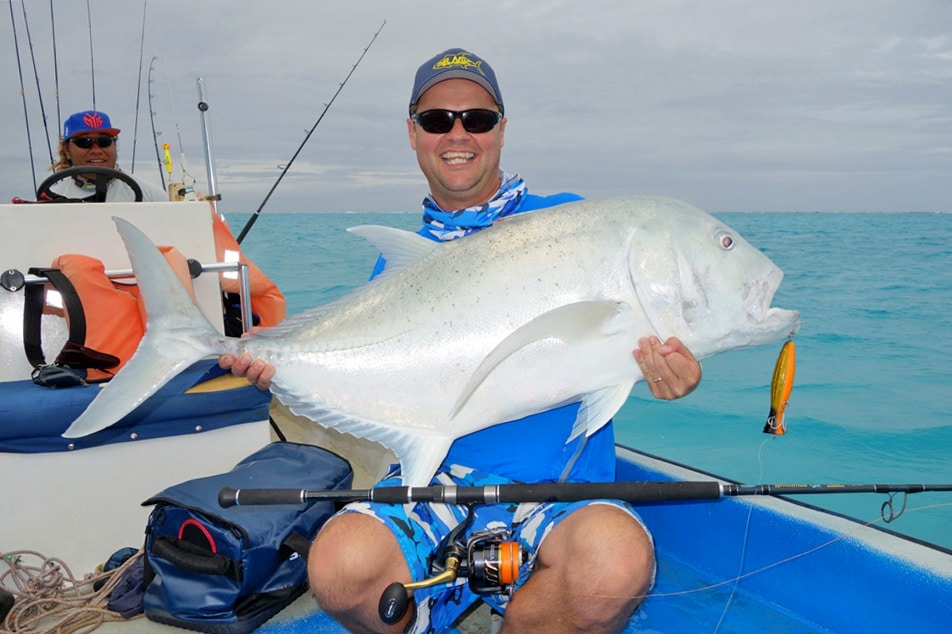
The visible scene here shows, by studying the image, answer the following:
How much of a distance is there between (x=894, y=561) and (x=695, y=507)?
665 mm

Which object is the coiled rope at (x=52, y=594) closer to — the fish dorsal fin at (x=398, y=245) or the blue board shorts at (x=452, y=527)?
the blue board shorts at (x=452, y=527)

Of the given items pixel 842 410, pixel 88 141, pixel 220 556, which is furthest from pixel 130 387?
pixel 842 410

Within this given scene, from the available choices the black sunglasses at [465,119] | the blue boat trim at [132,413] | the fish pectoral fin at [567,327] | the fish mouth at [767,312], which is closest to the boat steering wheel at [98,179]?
the blue boat trim at [132,413]

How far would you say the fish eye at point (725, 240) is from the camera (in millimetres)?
1586

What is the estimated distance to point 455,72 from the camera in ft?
7.04

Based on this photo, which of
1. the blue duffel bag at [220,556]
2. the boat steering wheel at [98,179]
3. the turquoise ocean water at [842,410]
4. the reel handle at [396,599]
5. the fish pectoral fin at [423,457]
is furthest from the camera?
the turquoise ocean water at [842,410]

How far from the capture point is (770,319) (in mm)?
1575

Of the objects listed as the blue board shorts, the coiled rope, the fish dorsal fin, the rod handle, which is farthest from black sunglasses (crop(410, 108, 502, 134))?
the coiled rope

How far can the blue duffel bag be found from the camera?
80.6 inches

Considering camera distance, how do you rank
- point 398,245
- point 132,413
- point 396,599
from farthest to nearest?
point 132,413, point 398,245, point 396,599

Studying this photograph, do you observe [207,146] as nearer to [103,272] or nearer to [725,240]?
[103,272]

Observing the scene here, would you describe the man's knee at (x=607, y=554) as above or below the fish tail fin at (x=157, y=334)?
below

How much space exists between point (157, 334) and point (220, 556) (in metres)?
0.72

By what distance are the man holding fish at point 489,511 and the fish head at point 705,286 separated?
7 cm
